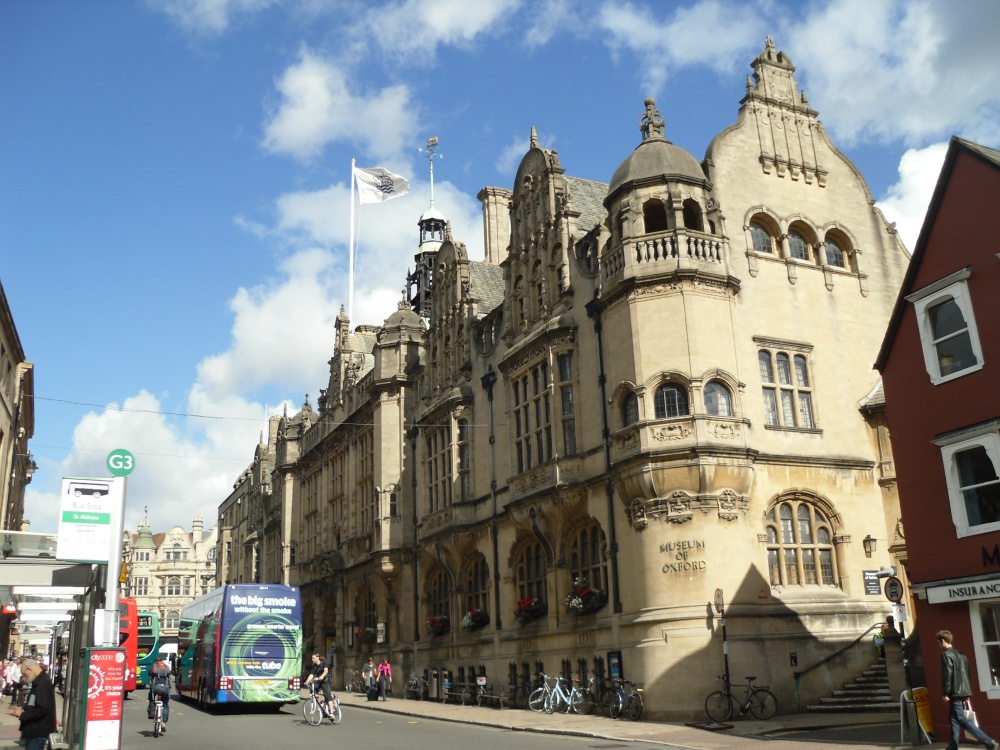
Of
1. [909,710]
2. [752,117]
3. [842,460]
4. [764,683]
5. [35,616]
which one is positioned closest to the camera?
[909,710]

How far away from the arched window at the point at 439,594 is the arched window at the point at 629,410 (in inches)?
587

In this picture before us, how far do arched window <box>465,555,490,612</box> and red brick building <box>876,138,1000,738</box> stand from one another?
20.0 metres

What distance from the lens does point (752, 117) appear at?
32250 millimetres

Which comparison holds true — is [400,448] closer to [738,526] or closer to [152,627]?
[152,627]

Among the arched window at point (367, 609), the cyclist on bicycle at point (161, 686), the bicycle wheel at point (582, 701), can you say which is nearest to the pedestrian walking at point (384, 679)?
the arched window at point (367, 609)

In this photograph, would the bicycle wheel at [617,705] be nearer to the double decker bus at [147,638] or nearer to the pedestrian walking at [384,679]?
the pedestrian walking at [384,679]

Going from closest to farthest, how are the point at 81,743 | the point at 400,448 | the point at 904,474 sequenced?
1. the point at 81,743
2. the point at 904,474
3. the point at 400,448

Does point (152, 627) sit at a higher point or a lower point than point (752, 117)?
lower

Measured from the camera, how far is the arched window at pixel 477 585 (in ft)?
122

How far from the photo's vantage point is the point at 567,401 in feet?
104

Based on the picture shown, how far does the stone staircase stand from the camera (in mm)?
24453

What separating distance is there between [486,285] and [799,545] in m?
20.4

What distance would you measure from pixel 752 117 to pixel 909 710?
821 inches

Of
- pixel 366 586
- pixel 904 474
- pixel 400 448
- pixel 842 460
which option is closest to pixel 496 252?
pixel 400 448
